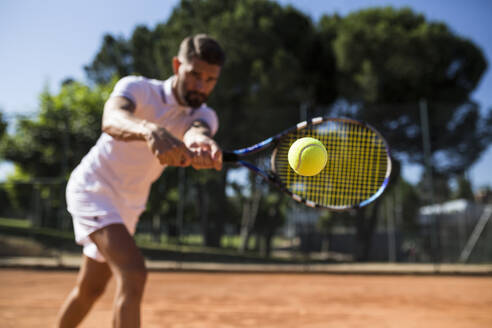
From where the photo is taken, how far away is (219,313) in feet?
11.6

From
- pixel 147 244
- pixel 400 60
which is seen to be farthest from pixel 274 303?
pixel 400 60

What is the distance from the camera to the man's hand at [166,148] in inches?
58.4

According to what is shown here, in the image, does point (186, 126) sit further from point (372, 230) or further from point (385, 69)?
point (385, 69)

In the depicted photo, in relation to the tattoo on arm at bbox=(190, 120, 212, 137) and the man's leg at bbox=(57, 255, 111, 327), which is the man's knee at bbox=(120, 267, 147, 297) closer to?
the man's leg at bbox=(57, 255, 111, 327)

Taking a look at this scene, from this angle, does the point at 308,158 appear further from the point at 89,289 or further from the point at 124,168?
the point at 89,289

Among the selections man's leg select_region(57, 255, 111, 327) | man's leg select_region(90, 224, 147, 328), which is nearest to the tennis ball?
man's leg select_region(90, 224, 147, 328)

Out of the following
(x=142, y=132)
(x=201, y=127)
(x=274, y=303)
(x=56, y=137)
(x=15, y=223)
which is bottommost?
(x=274, y=303)

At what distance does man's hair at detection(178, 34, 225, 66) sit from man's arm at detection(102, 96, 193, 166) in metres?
0.38

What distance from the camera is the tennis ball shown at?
1.84 metres

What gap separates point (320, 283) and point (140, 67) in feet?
36.5

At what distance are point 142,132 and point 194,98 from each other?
1.66 feet

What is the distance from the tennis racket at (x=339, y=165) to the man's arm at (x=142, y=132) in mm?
798

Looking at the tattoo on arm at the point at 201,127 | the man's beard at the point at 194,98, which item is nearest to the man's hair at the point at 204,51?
the man's beard at the point at 194,98

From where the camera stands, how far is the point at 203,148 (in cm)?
172
